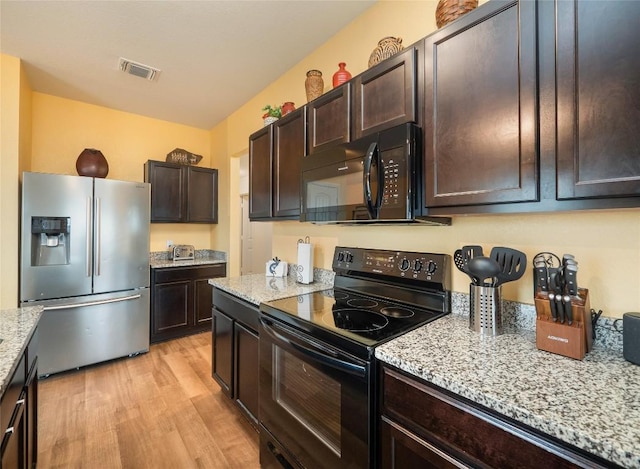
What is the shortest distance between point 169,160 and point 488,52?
3.85m

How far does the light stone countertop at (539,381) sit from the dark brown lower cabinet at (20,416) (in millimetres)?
1222

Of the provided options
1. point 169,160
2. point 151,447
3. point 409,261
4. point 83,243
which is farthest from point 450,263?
point 169,160

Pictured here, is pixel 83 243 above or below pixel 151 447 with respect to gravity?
above

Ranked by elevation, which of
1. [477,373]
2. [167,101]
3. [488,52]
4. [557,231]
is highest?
[167,101]

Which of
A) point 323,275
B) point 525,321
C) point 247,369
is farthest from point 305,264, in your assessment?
point 525,321

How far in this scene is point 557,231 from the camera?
116 centimetres

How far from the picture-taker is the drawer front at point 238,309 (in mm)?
1746

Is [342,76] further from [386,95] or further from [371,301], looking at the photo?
[371,301]

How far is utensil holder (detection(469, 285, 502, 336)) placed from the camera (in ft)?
3.69

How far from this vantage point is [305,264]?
221 centimetres

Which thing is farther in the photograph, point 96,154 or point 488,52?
point 96,154

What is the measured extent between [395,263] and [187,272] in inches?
111

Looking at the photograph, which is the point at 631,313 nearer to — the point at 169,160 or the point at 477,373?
the point at 477,373

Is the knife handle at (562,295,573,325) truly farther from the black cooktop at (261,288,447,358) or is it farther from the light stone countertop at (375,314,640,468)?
the black cooktop at (261,288,447,358)
